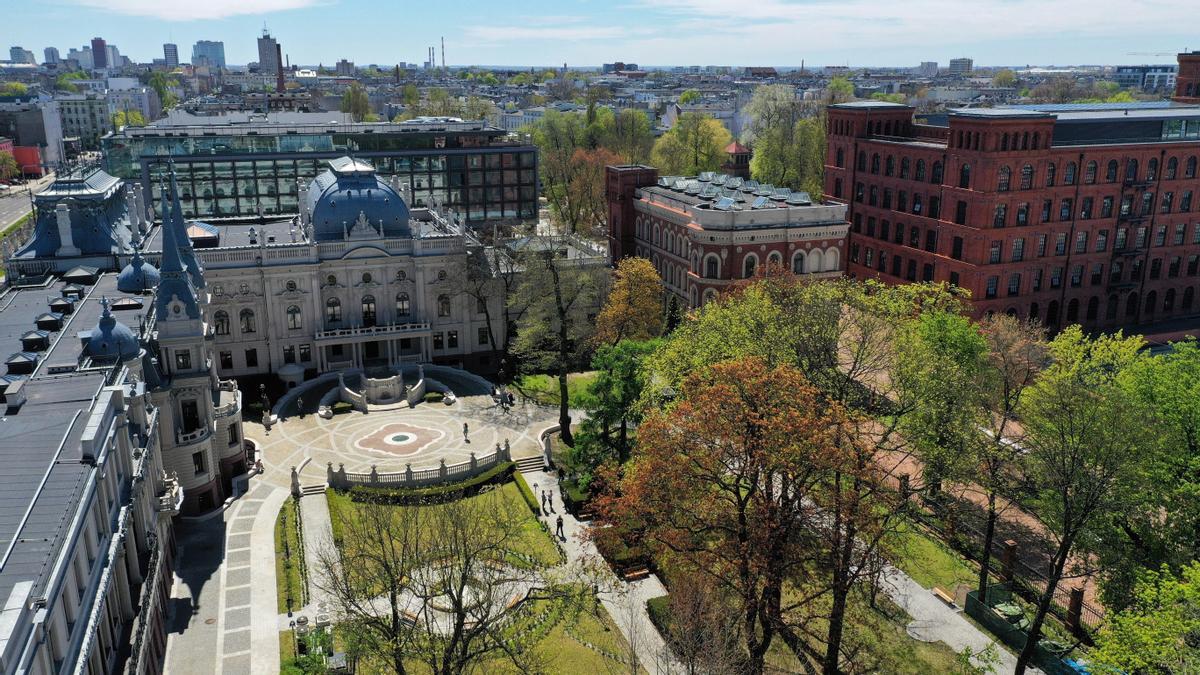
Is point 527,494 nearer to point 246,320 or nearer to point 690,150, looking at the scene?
point 246,320

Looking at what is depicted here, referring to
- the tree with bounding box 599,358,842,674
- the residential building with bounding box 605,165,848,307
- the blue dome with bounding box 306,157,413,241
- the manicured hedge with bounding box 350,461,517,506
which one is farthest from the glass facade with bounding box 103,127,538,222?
the tree with bounding box 599,358,842,674

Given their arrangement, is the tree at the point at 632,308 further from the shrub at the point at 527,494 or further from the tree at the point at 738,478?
the tree at the point at 738,478

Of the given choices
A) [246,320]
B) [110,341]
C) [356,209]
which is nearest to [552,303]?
[356,209]

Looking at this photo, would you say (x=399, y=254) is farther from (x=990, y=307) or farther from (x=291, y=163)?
(x=990, y=307)

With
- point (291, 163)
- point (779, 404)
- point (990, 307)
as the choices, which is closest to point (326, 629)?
point (779, 404)

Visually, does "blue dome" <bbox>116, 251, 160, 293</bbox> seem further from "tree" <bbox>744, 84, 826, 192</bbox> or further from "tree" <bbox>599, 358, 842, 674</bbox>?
"tree" <bbox>744, 84, 826, 192</bbox>
